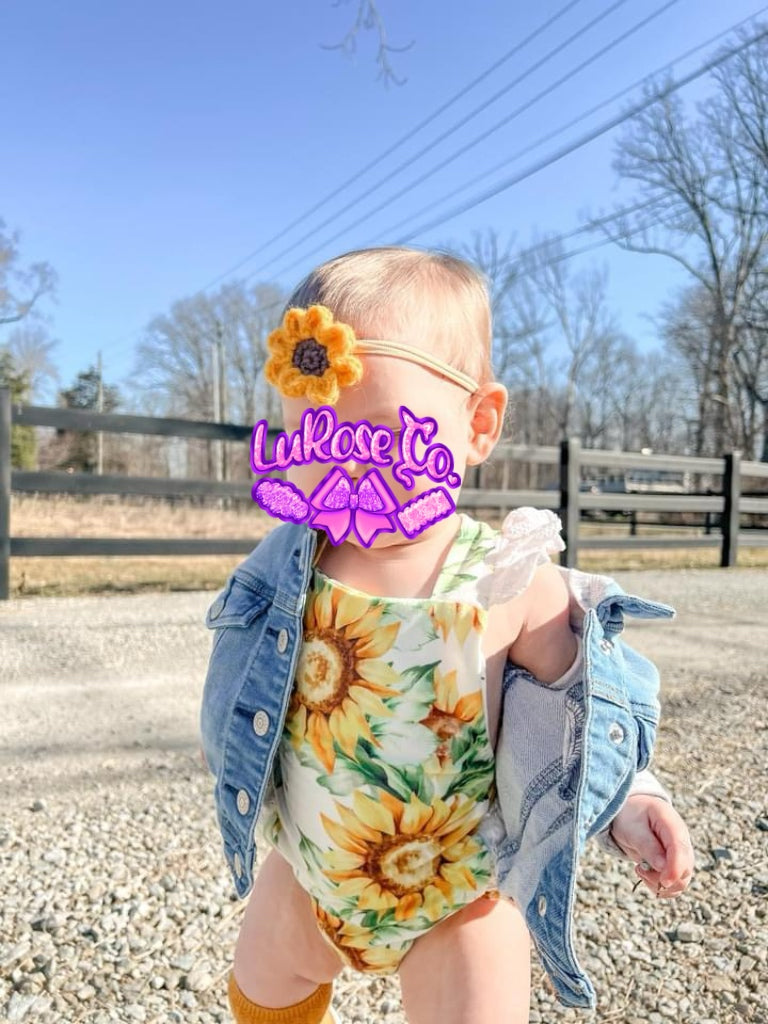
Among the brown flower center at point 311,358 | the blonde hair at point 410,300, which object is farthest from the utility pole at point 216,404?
the brown flower center at point 311,358

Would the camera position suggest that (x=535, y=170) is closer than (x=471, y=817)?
No

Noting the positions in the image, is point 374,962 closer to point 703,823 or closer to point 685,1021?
point 685,1021

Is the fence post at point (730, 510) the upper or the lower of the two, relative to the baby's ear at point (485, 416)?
lower

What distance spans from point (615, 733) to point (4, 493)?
4591mm

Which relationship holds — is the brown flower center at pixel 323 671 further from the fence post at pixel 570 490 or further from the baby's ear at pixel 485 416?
the fence post at pixel 570 490

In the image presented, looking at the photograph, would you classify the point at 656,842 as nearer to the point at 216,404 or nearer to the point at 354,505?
the point at 354,505

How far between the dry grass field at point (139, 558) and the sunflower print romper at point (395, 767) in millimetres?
4468

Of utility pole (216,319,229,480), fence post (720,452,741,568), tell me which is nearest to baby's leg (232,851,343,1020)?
fence post (720,452,741,568)

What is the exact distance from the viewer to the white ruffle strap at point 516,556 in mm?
963

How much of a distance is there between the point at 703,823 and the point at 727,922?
0.42 metres

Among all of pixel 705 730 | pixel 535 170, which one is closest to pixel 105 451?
pixel 535 170

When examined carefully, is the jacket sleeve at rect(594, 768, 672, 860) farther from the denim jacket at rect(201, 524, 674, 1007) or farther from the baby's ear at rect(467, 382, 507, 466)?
the baby's ear at rect(467, 382, 507, 466)

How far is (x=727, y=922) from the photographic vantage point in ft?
4.78

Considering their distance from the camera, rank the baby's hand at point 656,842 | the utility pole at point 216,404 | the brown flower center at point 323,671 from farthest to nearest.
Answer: the utility pole at point 216,404
the brown flower center at point 323,671
the baby's hand at point 656,842
